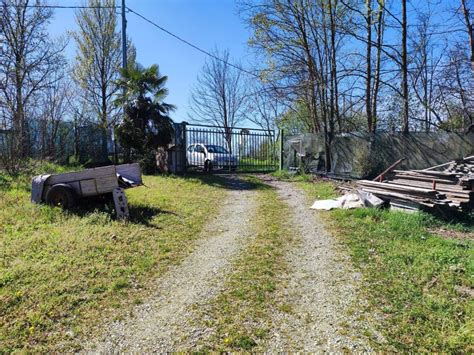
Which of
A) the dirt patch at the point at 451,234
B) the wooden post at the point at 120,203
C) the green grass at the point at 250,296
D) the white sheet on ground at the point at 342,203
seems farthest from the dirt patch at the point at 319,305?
the wooden post at the point at 120,203

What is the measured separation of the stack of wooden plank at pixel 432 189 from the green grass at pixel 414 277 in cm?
38

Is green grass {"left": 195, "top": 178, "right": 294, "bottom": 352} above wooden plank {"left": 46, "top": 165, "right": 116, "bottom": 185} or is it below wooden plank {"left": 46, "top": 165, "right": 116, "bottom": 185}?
below

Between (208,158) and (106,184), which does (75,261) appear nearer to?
(106,184)

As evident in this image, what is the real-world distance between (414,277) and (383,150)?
6864 mm

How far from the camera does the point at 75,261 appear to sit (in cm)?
360

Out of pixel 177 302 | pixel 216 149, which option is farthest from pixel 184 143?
pixel 177 302

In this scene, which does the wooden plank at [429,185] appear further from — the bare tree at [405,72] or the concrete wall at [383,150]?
the bare tree at [405,72]

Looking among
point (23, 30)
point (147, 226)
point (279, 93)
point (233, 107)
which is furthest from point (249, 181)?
point (233, 107)

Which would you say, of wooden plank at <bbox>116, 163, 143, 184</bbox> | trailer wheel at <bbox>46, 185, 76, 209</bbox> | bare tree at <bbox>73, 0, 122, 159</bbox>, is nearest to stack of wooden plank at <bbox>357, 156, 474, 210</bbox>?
wooden plank at <bbox>116, 163, 143, 184</bbox>

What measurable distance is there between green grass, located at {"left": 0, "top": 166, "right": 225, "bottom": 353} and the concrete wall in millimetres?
5584

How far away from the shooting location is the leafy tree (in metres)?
10.8

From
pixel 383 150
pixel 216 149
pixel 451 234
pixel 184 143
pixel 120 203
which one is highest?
pixel 184 143

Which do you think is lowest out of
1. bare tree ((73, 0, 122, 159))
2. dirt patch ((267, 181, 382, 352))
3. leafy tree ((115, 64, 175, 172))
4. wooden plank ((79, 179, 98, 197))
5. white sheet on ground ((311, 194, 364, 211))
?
dirt patch ((267, 181, 382, 352))

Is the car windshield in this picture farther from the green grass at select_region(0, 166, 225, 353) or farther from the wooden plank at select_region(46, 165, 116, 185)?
the wooden plank at select_region(46, 165, 116, 185)
